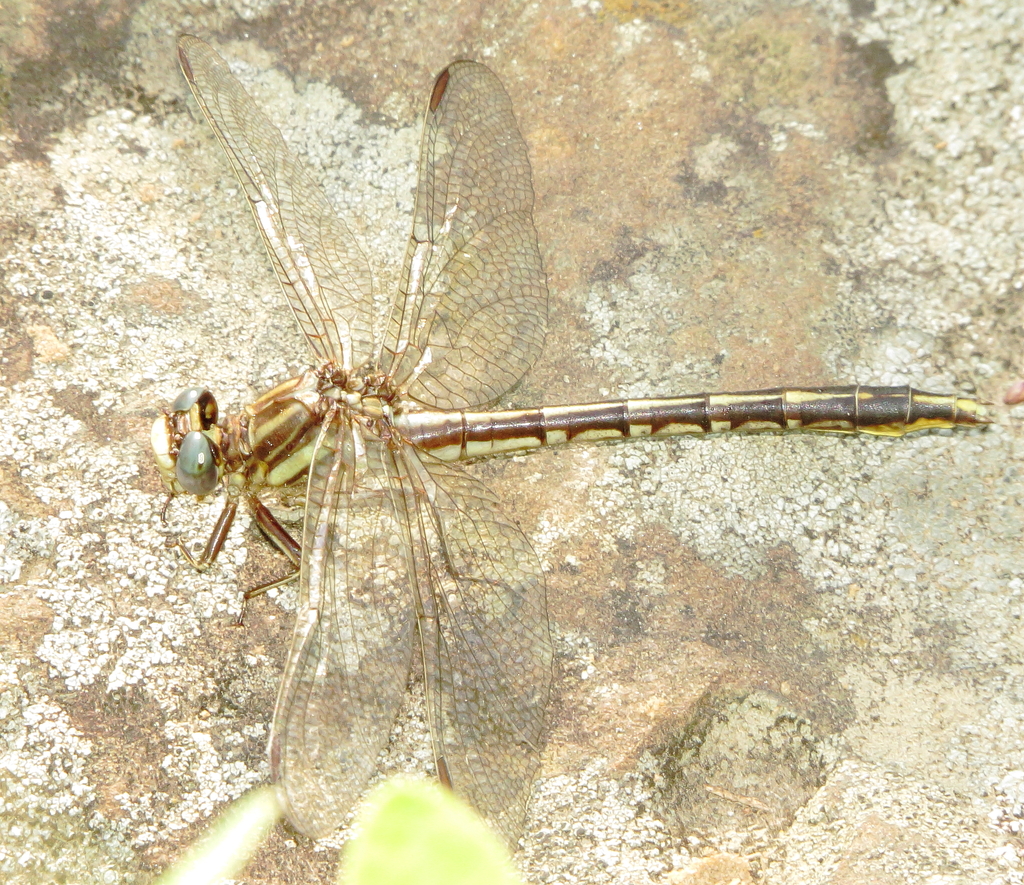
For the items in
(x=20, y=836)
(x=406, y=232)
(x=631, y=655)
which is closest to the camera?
(x=20, y=836)

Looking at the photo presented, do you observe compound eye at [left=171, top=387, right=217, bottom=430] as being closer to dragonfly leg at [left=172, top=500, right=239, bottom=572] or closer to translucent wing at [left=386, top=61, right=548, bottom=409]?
dragonfly leg at [left=172, top=500, right=239, bottom=572]

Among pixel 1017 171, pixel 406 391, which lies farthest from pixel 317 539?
pixel 1017 171

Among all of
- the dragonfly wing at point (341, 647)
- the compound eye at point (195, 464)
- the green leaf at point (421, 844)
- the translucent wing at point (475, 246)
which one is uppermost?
the translucent wing at point (475, 246)

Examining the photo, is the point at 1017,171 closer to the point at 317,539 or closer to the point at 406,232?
→ the point at 406,232

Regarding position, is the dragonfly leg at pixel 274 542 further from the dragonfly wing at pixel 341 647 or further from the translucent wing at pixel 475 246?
the translucent wing at pixel 475 246

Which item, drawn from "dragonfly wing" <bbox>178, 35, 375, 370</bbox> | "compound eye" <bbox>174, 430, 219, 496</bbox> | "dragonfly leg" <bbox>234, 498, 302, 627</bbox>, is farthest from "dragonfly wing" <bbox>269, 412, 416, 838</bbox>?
"dragonfly wing" <bbox>178, 35, 375, 370</bbox>

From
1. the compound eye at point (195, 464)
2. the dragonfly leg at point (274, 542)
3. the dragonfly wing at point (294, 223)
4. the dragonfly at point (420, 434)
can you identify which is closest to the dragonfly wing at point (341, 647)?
the dragonfly at point (420, 434)

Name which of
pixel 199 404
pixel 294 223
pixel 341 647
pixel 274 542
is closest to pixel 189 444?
pixel 199 404

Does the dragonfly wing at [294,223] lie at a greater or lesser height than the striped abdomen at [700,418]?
greater
